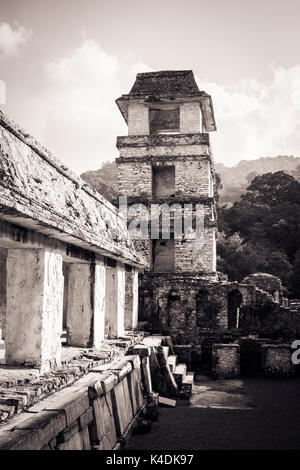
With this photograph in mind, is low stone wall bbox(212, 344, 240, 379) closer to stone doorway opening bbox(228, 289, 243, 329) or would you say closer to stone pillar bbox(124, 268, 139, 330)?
stone pillar bbox(124, 268, 139, 330)

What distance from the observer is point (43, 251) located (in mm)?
5633

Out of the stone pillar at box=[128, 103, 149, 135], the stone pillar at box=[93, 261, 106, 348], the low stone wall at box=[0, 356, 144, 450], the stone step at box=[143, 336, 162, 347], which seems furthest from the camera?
the stone pillar at box=[128, 103, 149, 135]

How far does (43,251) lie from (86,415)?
7.09 ft

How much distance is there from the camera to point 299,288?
2630 cm

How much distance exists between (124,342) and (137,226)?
9.53m

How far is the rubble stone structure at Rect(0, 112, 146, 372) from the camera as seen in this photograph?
4899 mm

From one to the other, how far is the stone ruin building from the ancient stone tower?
2.6 inches

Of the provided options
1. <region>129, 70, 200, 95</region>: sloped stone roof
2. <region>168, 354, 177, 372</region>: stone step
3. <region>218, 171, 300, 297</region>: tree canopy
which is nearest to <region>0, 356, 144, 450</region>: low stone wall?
<region>168, 354, 177, 372</region>: stone step

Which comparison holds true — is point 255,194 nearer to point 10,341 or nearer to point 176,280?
point 176,280

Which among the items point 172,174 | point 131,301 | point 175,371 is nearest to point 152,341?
point 175,371

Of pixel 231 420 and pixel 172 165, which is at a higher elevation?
pixel 172 165

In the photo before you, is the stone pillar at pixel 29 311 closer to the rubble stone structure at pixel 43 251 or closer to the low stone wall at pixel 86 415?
the rubble stone structure at pixel 43 251

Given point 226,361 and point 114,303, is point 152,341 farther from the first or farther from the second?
point 226,361

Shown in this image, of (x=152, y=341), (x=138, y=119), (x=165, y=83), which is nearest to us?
(x=152, y=341)
